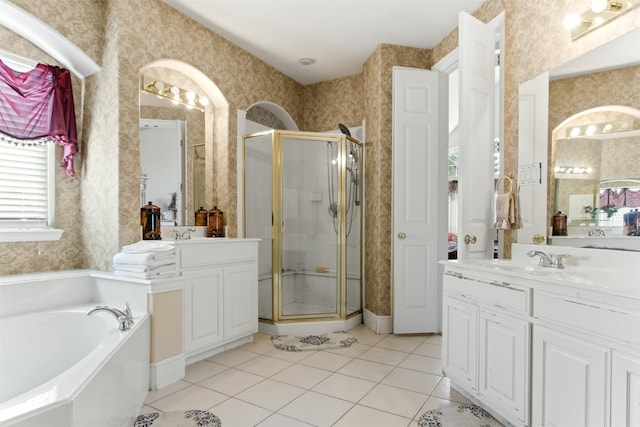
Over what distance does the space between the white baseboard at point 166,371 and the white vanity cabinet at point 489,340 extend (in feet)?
5.73

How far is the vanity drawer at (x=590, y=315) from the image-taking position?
1.26 metres

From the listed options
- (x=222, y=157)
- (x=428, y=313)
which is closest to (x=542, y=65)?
(x=428, y=313)

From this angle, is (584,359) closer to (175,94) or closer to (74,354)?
(74,354)

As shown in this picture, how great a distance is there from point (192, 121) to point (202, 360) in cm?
205

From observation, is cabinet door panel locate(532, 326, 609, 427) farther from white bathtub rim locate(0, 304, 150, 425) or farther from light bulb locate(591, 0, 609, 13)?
white bathtub rim locate(0, 304, 150, 425)

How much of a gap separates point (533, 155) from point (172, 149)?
2752mm

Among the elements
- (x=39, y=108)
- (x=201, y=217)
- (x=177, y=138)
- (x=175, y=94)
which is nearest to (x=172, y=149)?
(x=177, y=138)

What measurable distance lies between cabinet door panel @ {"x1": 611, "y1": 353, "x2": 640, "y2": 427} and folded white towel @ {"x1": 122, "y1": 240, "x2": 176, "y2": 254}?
7.83 ft

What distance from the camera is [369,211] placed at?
3.70m

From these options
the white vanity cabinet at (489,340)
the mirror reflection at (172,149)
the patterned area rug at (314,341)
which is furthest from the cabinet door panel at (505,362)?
the mirror reflection at (172,149)

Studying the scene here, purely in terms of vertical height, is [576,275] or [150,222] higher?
[150,222]

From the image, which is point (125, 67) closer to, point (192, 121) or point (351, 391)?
point (192, 121)

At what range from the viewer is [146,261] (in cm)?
230

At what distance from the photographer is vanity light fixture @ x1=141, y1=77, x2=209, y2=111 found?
295 centimetres
